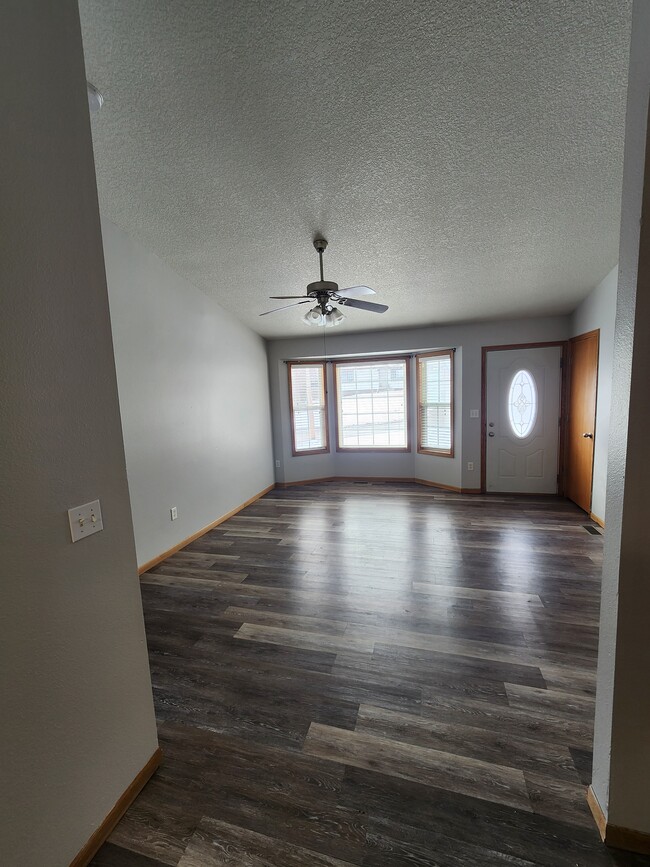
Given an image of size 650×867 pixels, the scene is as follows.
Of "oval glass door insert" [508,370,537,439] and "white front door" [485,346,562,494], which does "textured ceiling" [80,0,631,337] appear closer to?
"white front door" [485,346,562,494]

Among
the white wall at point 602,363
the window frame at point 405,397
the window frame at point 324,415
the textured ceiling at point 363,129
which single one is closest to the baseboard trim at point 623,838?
the white wall at point 602,363

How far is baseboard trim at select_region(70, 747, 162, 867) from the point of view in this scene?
1.05 m

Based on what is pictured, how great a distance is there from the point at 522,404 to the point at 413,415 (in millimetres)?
1630

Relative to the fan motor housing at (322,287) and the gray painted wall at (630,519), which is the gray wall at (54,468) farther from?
the fan motor housing at (322,287)

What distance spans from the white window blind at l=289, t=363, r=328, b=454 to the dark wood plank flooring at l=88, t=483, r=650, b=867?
3.05 metres

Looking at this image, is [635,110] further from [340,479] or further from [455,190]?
[340,479]

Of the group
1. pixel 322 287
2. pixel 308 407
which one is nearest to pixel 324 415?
pixel 308 407

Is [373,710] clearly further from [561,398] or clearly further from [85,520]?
[561,398]

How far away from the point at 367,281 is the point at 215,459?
106 inches

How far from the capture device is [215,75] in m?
1.61

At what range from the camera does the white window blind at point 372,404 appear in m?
5.77

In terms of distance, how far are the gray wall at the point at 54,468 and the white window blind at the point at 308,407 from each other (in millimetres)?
4696

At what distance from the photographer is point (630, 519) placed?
37.6 inches

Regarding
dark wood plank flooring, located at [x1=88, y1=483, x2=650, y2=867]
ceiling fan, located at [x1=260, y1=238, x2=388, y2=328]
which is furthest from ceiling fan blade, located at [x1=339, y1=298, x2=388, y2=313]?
dark wood plank flooring, located at [x1=88, y1=483, x2=650, y2=867]
